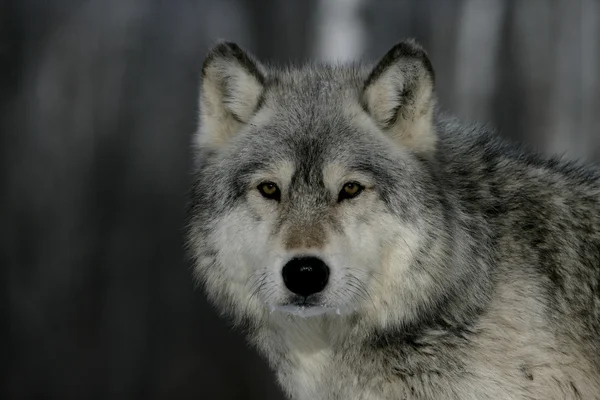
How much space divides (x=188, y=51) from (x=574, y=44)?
18.5 feet

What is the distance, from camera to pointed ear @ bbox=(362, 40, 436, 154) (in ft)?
13.8

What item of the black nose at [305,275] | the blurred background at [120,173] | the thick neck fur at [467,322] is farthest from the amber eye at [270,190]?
the blurred background at [120,173]

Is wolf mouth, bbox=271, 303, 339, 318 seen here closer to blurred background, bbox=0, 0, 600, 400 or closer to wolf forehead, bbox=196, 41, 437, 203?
wolf forehead, bbox=196, 41, 437, 203

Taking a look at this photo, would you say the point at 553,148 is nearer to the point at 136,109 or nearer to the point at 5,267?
the point at 136,109

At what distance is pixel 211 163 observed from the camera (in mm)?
4535

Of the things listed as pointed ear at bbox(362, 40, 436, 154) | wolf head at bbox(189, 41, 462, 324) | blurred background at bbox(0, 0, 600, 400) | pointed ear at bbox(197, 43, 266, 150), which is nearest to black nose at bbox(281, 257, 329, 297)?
wolf head at bbox(189, 41, 462, 324)

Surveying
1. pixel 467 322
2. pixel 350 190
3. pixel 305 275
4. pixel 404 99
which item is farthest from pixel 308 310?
pixel 404 99

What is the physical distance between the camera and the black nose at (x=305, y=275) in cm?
377

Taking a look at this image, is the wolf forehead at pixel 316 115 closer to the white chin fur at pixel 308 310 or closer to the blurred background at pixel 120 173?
the white chin fur at pixel 308 310

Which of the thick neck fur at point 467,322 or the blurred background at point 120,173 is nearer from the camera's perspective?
the thick neck fur at point 467,322

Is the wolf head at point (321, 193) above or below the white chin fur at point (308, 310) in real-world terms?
above

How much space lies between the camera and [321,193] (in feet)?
13.2

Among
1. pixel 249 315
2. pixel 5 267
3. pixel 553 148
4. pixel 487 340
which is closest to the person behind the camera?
pixel 487 340

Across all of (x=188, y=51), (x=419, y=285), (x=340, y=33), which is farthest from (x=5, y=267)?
(x=419, y=285)
